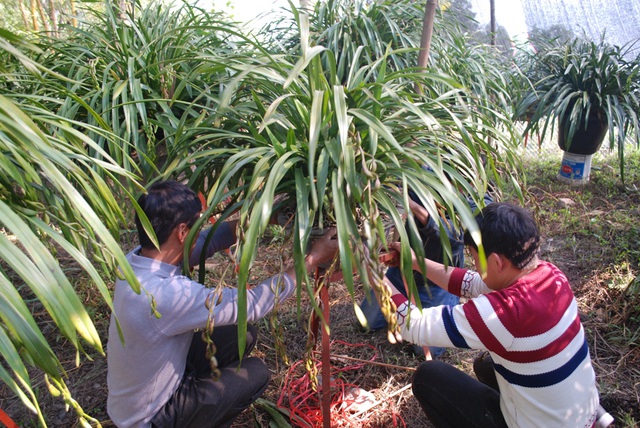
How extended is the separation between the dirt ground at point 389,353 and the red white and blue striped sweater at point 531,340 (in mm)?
303

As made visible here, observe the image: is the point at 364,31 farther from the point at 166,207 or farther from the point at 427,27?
the point at 166,207

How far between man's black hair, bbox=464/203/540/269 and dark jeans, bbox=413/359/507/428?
16.3 inches

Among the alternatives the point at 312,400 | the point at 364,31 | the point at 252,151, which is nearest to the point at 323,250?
the point at 252,151

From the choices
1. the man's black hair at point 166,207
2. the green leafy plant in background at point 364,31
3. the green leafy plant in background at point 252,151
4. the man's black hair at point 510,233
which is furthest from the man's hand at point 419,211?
the green leafy plant in background at point 364,31

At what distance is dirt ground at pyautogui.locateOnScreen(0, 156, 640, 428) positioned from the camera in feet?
5.68

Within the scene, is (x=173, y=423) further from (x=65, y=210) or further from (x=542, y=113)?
(x=542, y=113)

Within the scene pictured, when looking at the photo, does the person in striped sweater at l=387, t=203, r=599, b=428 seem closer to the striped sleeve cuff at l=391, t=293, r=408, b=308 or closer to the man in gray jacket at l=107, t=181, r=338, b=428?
the striped sleeve cuff at l=391, t=293, r=408, b=308

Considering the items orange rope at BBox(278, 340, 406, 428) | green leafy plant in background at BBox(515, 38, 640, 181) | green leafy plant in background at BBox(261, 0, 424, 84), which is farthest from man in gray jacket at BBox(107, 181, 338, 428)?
green leafy plant in background at BBox(515, 38, 640, 181)

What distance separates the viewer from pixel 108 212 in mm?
1151

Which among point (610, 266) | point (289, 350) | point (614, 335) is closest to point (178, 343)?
point (289, 350)

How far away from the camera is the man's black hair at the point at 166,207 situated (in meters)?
1.25

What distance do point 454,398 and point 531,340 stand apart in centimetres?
36

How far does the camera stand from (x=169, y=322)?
1.23 meters

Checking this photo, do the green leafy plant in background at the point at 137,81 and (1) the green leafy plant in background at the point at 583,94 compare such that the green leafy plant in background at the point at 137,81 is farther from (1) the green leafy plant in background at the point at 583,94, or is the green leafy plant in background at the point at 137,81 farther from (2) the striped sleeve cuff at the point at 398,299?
(1) the green leafy plant in background at the point at 583,94
